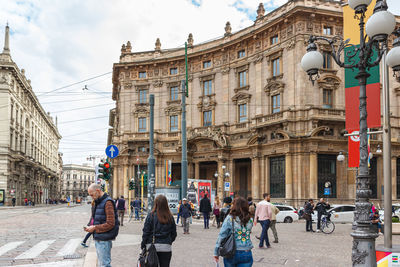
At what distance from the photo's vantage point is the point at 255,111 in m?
40.6

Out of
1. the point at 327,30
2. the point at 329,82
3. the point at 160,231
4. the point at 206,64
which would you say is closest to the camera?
the point at 160,231

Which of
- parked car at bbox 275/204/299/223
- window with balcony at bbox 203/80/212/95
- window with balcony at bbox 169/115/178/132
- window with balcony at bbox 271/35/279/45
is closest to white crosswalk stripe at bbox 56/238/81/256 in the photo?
parked car at bbox 275/204/299/223

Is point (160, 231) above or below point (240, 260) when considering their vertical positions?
above

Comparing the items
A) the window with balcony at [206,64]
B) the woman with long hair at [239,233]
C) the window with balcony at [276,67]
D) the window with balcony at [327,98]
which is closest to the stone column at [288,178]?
the window with balcony at [327,98]

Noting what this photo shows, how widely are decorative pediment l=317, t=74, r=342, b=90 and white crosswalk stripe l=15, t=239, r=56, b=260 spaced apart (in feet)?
89.2

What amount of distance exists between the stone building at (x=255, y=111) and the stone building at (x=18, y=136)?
17.5m

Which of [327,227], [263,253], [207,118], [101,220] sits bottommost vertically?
[327,227]

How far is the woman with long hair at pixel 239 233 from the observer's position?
239 inches

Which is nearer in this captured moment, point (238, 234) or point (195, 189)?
point (238, 234)

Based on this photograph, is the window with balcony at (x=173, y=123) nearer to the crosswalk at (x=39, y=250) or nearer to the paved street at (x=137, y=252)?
the paved street at (x=137, y=252)

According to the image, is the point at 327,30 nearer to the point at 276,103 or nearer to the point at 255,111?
the point at 276,103

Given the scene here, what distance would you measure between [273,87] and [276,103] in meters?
1.47

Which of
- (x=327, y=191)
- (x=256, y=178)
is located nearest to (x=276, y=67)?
(x=256, y=178)

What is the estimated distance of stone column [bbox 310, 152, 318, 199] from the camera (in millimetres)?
34625
